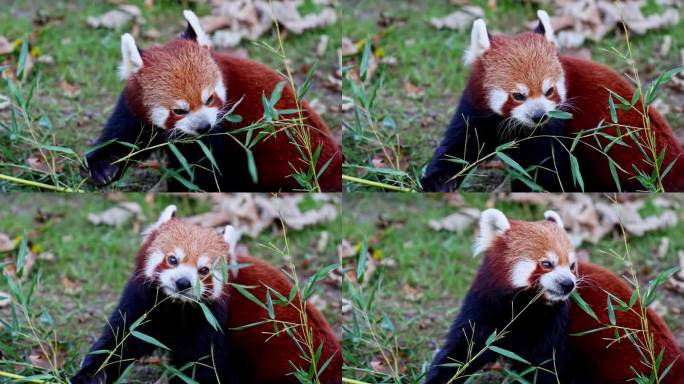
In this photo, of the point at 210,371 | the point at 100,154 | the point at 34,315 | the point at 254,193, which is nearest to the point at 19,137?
the point at 100,154

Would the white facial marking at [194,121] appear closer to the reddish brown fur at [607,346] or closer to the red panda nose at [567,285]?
the red panda nose at [567,285]

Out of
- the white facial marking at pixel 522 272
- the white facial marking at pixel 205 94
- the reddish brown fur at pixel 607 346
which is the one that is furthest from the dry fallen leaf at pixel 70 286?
the reddish brown fur at pixel 607 346

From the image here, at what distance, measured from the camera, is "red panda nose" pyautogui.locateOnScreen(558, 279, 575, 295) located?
330 centimetres

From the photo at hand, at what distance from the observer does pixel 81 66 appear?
13.3 ft

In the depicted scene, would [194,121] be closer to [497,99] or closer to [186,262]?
[186,262]

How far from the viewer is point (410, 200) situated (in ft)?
13.8

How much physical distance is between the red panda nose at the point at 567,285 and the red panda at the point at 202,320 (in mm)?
989

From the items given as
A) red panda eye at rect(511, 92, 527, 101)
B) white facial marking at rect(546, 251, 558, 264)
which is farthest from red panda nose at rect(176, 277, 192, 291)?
red panda eye at rect(511, 92, 527, 101)

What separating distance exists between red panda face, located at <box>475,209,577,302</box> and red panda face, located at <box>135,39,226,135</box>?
1263 mm

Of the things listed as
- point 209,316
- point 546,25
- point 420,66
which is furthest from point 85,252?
point 546,25

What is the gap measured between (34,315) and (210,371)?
3.06ft

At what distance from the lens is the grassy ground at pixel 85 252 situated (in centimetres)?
396

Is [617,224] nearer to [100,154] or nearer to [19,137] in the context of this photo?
[100,154]

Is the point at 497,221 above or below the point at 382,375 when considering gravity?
above
